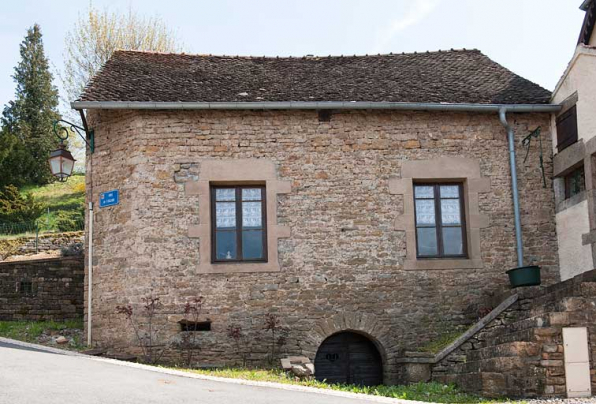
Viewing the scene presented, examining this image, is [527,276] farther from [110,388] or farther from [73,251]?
[73,251]

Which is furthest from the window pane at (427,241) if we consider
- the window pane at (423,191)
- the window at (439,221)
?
the window pane at (423,191)

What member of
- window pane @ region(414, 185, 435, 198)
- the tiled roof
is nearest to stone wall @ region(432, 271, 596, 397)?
window pane @ region(414, 185, 435, 198)

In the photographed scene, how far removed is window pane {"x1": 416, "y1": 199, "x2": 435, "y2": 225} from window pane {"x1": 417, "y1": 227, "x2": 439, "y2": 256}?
4.8 inches

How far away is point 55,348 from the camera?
12164 mm

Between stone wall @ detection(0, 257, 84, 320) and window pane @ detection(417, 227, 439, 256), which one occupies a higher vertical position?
window pane @ detection(417, 227, 439, 256)

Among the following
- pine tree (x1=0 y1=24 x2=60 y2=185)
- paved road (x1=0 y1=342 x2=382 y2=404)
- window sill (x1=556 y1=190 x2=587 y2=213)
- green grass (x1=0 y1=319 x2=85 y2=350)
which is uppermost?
pine tree (x1=0 y1=24 x2=60 y2=185)

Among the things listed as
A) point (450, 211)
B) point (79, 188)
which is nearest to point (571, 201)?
point (450, 211)

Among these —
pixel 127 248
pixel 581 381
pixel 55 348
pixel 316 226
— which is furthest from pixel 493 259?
pixel 55 348

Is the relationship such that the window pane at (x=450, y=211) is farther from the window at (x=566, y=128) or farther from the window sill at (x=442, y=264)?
the window at (x=566, y=128)

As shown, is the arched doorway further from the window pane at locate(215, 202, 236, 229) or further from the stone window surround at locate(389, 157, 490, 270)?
the window pane at locate(215, 202, 236, 229)

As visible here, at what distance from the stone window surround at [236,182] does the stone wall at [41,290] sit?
3.94 m

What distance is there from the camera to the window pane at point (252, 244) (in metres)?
12.8

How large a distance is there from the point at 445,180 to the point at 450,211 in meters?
0.54

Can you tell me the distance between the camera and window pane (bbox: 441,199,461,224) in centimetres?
1329
